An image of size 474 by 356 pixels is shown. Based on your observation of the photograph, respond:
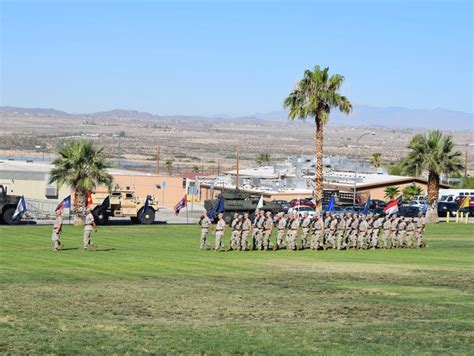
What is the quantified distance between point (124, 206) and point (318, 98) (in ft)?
43.4

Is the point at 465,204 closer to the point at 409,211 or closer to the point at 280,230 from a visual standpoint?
the point at 409,211

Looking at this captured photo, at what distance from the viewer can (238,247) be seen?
42500 millimetres

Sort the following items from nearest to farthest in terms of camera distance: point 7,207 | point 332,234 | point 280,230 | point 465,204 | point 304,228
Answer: point 280,230
point 304,228
point 332,234
point 7,207
point 465,204

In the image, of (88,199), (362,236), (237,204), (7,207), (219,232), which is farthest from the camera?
(237,204)

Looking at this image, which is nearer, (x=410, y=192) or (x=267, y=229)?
(x=267, y=229)

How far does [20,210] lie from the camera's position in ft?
175

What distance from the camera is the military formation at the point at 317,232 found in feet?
139

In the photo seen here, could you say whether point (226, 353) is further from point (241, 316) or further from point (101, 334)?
point (241, 316)

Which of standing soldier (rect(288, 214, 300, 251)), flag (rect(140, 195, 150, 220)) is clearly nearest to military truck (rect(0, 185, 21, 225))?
flag (rect(140, 195, 150, 220))

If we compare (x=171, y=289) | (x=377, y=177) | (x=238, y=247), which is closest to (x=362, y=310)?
(x=171, y=289)

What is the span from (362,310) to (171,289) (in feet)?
19.2

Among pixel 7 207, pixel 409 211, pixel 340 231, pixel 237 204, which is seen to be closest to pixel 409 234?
pixel 340 231

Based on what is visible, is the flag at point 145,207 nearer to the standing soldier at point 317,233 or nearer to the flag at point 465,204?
the standing soldier at point 317,233

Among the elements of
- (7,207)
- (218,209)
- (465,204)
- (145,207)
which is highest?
(465,204)
